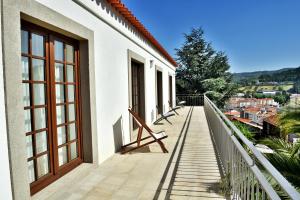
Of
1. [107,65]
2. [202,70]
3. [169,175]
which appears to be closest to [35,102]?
[107,65]

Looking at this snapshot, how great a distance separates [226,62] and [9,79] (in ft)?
85.9

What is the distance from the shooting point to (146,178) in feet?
13.4

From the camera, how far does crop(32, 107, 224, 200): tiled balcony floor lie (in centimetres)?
346

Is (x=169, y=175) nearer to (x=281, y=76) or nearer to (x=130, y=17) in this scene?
(x=130, y=17)

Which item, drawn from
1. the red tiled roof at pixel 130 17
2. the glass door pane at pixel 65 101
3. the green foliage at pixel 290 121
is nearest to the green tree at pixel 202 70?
the red tiled roof at pixel 130 17

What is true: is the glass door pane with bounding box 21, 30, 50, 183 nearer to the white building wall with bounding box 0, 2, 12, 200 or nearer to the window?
the window

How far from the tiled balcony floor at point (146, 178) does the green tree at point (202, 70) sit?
19.7 m

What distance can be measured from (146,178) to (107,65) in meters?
2.59

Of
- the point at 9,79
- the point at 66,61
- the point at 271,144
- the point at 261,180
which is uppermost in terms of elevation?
the point at 66,61

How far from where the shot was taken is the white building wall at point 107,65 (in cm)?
425

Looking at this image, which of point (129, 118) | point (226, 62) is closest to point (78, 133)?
point (129, 118)

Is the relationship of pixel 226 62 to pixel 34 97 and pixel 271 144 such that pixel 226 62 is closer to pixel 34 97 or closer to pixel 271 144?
pixel 271 144

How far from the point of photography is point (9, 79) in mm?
2562

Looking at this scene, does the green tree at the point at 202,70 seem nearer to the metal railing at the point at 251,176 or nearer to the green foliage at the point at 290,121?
the green foliage at the point at 290,121
